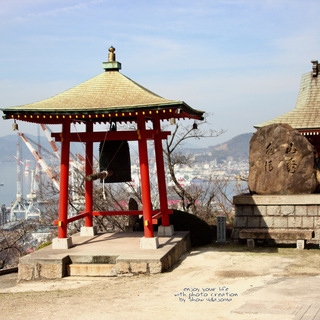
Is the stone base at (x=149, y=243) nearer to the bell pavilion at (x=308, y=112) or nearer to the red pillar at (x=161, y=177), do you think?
the red pillar at (x=161, y=177)

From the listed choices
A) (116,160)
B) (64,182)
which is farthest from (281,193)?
(64,182)

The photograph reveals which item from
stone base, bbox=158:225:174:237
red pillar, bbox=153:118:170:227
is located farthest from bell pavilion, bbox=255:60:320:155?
stone base, bbox=158:225:174:237

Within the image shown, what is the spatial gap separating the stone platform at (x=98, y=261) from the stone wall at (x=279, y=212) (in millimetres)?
2663

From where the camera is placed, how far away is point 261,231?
44.5 feet

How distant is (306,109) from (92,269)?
571 inches

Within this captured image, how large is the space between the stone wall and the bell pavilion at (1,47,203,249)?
216 cm

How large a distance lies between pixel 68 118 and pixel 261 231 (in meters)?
6.08

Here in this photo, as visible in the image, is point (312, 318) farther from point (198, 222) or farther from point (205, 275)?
point (198, 222)

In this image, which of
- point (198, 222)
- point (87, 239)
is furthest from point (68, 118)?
point (198, 222)

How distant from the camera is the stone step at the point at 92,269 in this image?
11.2m

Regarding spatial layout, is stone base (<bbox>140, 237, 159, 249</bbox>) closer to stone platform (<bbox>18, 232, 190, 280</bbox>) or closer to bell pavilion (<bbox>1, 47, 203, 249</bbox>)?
bell pavilion (<bbox>1, 47, 203, 249</bbox>)

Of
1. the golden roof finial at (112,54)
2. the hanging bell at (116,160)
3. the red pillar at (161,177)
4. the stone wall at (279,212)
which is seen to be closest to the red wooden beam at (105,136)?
the hanging bell at (116,160)

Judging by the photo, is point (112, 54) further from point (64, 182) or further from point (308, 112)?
point (308, 112)

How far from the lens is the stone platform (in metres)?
10.9
